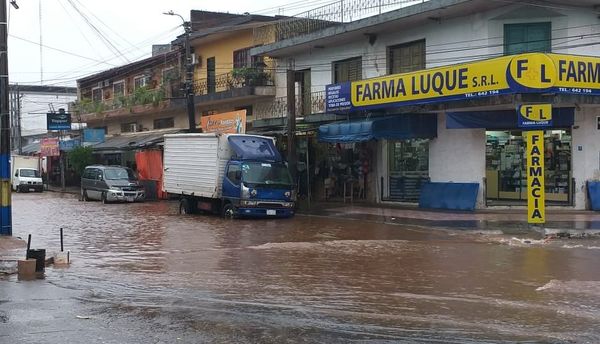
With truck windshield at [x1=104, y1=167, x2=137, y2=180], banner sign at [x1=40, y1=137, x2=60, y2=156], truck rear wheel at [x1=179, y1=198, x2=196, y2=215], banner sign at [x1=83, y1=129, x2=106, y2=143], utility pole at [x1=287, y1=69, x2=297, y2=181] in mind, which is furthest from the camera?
banner sign at [x1=40, y1=137, x2=60, y2=156]

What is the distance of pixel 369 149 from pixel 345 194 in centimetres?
251

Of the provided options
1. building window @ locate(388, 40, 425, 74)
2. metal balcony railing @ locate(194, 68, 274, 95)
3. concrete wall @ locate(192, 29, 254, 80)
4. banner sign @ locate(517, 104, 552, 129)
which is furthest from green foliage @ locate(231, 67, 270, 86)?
banner sign @ locate(517, 104, 552, 129)

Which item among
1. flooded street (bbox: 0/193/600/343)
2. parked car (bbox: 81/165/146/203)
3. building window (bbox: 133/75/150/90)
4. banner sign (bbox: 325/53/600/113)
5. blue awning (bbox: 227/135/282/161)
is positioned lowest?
flooded street (bbox: 0/193/600/343)

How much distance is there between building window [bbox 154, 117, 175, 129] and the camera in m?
39.5

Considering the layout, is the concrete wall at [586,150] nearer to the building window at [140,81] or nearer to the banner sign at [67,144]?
the building window at [140,81]

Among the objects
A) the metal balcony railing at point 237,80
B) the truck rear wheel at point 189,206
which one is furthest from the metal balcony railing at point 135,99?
the truck rear wheel at point 189,206

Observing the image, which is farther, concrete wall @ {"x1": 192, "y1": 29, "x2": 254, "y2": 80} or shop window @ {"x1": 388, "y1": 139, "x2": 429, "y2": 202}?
concrete wall @ {"x1": 192, "y1": 29, "x2": 254, "y2": 80}

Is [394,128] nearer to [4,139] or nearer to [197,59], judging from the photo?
[4,139]

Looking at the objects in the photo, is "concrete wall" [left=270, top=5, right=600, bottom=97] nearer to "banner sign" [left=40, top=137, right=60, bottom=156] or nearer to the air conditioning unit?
the air conditioning unit

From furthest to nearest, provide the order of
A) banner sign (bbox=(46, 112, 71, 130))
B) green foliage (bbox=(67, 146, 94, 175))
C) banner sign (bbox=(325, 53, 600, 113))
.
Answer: banner sign (bbox=(46, 112, 71, 130)) → green foliage (bbox=(67, 146, 94, 175)) → banner sign (bbox=(325, 53, 600, 113))

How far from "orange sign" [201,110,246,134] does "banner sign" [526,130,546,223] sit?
518 inches

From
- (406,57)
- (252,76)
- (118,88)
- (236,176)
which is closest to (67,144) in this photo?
(118,88)

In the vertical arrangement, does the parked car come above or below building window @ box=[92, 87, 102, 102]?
below

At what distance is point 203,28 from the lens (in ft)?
121
